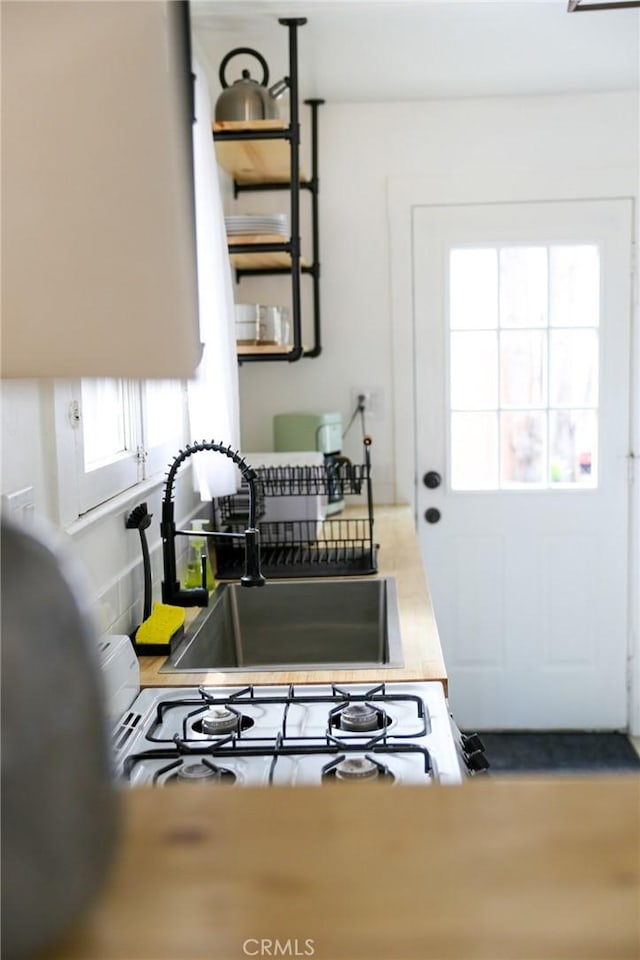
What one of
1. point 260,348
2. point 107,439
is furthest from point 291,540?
point 107,439

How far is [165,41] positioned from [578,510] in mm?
3545

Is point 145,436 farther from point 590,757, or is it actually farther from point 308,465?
point 590,757

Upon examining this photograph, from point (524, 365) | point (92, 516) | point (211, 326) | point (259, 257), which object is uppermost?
point (259, 257)

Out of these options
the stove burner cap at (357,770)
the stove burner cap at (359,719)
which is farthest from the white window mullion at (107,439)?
the stove burner cap at (357,770)

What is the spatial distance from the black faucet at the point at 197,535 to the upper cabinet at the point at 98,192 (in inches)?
62.2

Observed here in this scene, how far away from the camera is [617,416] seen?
372 centimetres

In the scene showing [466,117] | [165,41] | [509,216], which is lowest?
[165,41]

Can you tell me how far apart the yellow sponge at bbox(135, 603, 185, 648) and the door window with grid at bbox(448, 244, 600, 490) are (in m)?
1.95

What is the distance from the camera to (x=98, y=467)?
1.97 m

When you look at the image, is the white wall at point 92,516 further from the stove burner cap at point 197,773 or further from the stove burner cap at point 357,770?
the stove burner cap at point 357,770

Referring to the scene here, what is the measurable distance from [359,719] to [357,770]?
0.22m

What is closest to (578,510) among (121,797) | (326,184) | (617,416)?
(617,416)

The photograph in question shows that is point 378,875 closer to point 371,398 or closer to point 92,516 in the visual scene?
point 92,516

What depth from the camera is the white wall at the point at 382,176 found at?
3643mm
